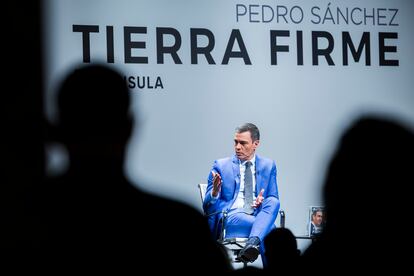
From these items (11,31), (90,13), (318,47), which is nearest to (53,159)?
(11,31)

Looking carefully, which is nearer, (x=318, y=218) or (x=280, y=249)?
(x=280, y=249)

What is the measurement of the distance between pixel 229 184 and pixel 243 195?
6.6 inches

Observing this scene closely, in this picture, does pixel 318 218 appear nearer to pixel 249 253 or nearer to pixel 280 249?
pixel 249 253

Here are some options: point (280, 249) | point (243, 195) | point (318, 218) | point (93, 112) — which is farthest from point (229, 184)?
point (93, 112)

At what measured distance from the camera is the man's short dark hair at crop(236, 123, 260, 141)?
5.29 meters

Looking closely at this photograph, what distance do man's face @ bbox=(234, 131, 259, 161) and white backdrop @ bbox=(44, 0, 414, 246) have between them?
0.30 meters

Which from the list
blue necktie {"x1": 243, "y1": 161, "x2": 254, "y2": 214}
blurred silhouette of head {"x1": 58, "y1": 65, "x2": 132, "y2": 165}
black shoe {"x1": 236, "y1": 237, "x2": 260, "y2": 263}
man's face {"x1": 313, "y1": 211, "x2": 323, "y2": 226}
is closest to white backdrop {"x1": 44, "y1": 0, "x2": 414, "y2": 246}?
man's face {"x1": 313, "y1": 211, "x2": 323, "y2": 226}

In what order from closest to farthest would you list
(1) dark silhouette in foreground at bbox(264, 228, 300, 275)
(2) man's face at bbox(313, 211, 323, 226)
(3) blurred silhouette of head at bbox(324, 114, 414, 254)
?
(1) dark silhouette in foreground at bbox(264, 228, 300, 275), (3) blurred silhouette of head at bbox(324, 114, 414, 254), (2) man's face at bbox(313, 211, 323, 226)

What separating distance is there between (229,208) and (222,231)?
0.22 metres

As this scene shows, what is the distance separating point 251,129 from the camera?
533 centimetres

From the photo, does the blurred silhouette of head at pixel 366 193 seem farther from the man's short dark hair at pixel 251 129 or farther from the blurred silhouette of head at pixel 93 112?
the man's short dark hair at pixel 251 129

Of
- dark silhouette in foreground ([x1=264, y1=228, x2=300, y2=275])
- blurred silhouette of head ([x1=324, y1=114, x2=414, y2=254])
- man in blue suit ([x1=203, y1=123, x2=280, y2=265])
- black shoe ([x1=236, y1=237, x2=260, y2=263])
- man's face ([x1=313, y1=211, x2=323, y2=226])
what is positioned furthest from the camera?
man's face ([x1=313, y1=211, x2=323, y2=226])

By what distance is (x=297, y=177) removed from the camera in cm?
574

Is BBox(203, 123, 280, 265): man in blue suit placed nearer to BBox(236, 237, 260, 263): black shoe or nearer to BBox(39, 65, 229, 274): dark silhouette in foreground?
BBox(236, 237, 260, 263): black shoe
